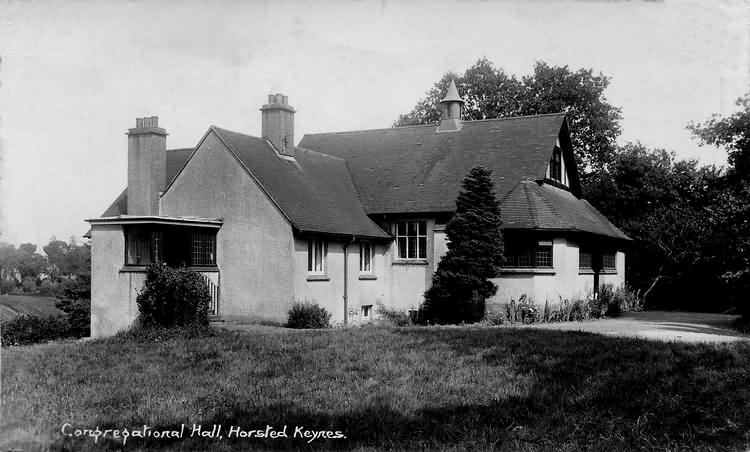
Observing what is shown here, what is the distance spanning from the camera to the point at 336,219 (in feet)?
88.4

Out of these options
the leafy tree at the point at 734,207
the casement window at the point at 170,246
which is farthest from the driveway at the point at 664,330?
the casement window at the point at 170,246

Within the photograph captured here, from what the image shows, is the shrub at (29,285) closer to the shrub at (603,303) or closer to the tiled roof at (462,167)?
the tiled roof at (462,167)

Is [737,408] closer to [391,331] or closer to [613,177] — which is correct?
[391,331]

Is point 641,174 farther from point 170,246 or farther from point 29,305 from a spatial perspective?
point 29,305

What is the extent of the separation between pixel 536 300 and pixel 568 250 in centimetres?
256

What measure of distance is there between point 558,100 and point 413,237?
751 inches

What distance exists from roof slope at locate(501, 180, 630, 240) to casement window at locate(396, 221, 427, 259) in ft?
12.1

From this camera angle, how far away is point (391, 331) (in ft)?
61.3

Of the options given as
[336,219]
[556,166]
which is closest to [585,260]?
[556,166]

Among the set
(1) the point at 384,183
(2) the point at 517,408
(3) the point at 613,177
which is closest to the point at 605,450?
(2) the point at 517,408

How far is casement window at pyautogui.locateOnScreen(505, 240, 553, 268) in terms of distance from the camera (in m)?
27.4

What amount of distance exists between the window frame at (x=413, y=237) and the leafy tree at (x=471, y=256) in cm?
343

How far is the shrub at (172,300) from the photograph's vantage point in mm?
20250

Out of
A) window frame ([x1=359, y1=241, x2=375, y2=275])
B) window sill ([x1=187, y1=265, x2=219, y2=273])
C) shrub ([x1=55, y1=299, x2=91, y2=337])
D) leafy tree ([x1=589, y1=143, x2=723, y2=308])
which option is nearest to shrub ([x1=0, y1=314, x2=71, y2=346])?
shrub ([x1=55, y1=299, x2=91, y2=337])
